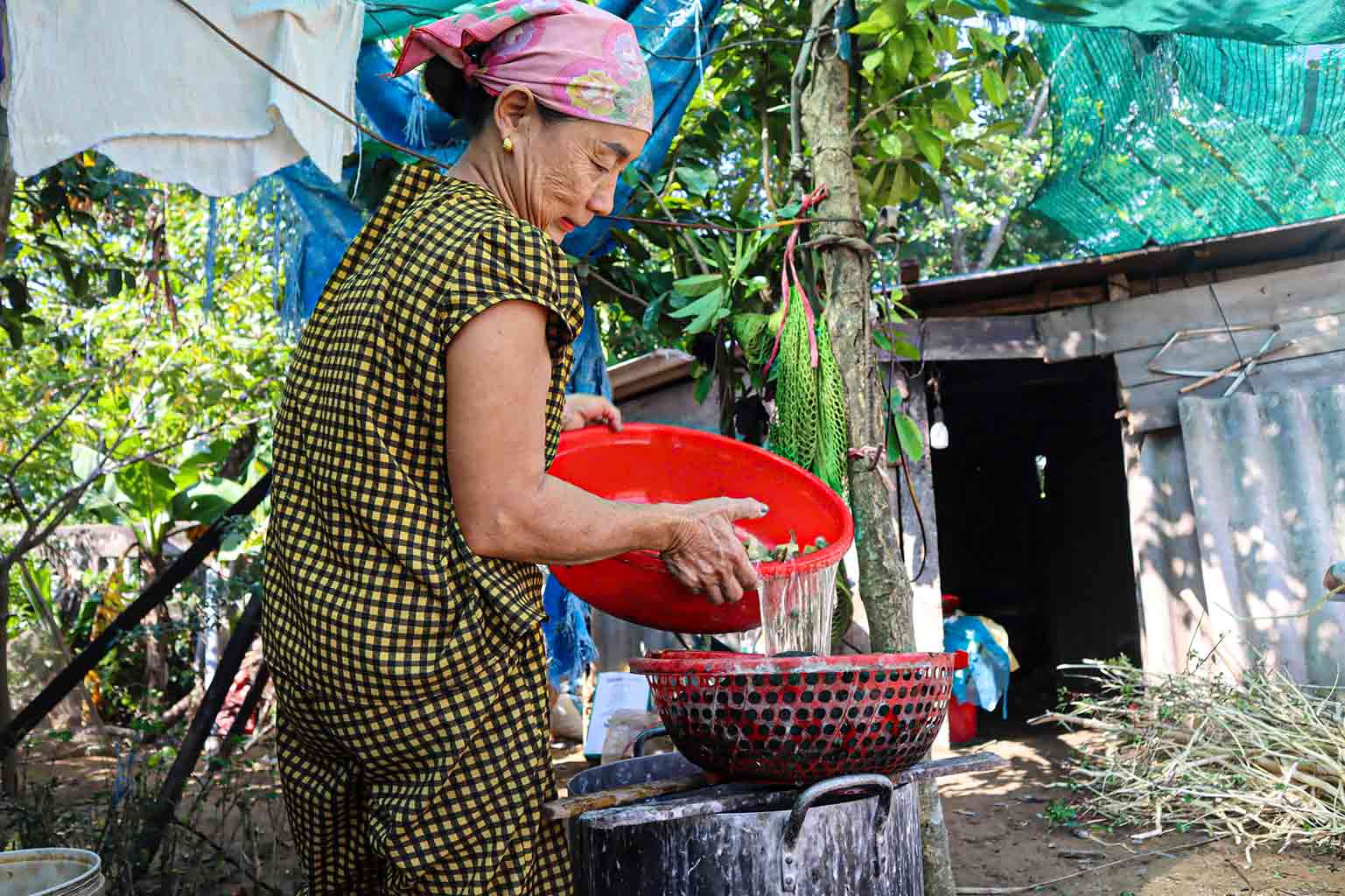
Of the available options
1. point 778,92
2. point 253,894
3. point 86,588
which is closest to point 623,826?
point 253,894

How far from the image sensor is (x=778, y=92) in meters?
4.17

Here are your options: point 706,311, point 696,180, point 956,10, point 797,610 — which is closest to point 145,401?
point 696,180

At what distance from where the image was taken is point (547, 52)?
1586 millimetres

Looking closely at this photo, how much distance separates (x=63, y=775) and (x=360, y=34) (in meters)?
6.08

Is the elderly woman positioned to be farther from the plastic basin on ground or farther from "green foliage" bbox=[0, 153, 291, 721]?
"green foliage" bbox=[0, 153, 291, 721]

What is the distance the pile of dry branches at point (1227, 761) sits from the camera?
4.32 meters

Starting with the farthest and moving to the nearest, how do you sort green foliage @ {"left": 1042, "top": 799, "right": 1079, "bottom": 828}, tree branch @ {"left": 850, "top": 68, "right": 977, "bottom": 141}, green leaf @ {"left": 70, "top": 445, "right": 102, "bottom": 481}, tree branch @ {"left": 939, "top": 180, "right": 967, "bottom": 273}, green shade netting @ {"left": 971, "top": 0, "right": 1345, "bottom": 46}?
1. tree branch @ {"left": 939, "top": 180, "right": 967, "bottom": 273}
2. green leaf @ {"left": 70, "top": 445, "right": 102, "bottom": 481}
3. green foliage @ {"left": 1042, "top": 799, "right": 1079, "bottom": 828}
4. tree branch @ {"left": 850, "top": 68, "right": 977, "bottom": 141}
5. green shade netting @ {"left": 971, "top": 0, "right": 1345, "bottom": 46}

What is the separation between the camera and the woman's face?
163cm

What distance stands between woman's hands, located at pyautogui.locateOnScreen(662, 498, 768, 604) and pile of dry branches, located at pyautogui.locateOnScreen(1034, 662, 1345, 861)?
3.32 m

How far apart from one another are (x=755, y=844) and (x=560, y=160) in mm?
1087

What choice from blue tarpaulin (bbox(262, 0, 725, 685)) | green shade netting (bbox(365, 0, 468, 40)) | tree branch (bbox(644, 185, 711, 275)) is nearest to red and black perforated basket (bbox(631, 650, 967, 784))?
blue tarpaulin (bbox(262, 0, 725, 685))

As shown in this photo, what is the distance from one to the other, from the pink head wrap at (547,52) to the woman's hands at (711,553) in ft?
2.08

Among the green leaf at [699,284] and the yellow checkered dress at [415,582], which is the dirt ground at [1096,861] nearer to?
the green leaf at [699,284]

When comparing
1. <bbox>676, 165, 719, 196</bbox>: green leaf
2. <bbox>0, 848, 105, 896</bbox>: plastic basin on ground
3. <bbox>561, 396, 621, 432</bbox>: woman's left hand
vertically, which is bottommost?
<bbox>0, 848, 105, 896</bbox>: plastic basin on ground
